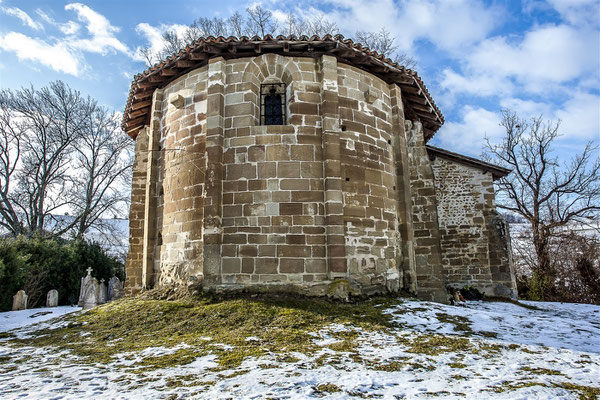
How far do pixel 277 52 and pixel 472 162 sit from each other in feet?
26.9

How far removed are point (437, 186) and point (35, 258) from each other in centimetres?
1488

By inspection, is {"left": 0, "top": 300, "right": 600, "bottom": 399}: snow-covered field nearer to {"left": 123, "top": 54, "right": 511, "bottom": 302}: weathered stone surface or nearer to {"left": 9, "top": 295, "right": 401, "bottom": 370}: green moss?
{"left": 9, "top": 295, "right": 401, "bottom": 370}: green moss

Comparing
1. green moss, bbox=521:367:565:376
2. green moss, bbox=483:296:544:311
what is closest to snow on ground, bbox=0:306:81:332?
green moss, bbox=521:367:565:376

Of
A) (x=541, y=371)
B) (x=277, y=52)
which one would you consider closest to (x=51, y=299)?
(x=277, y=52)

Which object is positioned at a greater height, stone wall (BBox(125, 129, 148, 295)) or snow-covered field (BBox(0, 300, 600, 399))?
stone wall (BBox(125, 129, 148, 295))

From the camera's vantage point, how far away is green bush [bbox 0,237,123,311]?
39.5 ft

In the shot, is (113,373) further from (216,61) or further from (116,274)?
(116,274)

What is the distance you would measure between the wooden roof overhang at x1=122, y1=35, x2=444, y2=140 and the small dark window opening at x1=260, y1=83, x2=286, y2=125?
0.72m

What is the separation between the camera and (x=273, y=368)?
3.95 meters

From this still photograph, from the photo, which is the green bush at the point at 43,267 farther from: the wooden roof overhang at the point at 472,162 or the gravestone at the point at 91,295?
the wooden roof overhang at the point at 472,162

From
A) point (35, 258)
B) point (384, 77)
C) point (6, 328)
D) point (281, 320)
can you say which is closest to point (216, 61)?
point (384, 77)

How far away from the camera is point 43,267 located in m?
13.7

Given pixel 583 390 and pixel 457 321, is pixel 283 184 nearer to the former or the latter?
pixel 457 321

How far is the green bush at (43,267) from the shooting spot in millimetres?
12047
